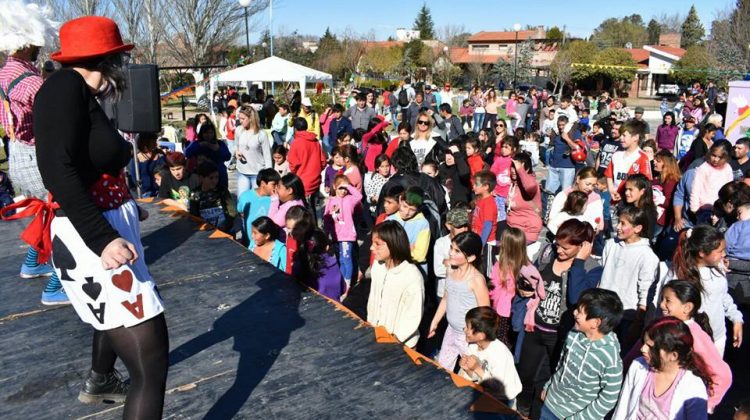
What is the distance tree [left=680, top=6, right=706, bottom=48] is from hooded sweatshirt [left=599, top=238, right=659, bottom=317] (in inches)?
3228

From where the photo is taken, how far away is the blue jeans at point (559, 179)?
9008mm

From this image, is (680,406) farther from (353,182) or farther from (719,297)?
(353,182)

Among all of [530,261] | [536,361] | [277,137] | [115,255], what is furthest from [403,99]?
[115,255]

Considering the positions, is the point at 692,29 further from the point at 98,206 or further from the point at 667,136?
the point at 98,206

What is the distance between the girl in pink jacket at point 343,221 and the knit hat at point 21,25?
3.15 metres

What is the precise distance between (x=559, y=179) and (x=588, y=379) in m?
6.33

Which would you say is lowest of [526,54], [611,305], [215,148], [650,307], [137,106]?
[650,307]

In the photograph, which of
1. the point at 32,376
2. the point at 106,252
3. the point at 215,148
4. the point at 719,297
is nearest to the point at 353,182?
the point at 215,148

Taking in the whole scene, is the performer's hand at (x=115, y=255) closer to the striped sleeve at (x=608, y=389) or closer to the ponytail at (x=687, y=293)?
the striped sleeve at (x=608, y=389)

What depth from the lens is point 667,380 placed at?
3025 mm

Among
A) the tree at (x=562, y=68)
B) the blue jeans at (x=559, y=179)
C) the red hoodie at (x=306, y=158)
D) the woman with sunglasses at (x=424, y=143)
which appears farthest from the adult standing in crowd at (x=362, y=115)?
the tree at (x=562, y=68)

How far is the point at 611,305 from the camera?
329 centimetres

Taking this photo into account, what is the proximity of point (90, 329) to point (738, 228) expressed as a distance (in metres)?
4.69

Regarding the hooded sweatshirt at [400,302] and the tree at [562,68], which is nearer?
the hooded sweatshirt at [400,302]
